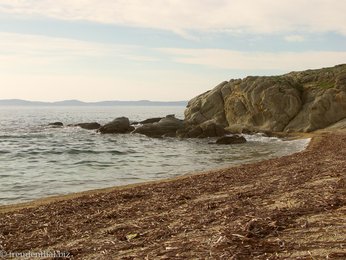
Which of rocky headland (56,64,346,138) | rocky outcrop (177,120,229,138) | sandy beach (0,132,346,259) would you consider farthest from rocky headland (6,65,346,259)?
rocky headland (56,64,346,138)

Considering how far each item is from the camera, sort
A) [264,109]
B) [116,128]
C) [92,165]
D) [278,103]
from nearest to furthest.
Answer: [92,165] → [278,103] → [264,109] → [116,128]

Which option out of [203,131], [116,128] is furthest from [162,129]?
[116,128]

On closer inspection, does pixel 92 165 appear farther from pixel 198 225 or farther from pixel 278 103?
pixel 278 103

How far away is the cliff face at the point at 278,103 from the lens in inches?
1994

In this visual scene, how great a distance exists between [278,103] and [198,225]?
49568 mm

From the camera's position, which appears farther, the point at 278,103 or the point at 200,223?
the point at 278,103

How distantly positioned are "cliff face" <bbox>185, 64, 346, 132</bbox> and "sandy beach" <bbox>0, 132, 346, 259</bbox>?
40548 millimetres

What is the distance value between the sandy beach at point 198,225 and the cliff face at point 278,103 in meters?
40.5

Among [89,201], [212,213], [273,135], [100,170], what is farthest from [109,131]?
[212,213]

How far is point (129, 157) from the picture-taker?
31688 mm

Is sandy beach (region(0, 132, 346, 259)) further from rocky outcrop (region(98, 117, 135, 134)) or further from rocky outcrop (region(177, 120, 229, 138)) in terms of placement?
rocky outcrop (region(98, 117, 135, 134))

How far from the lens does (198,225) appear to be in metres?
7.81

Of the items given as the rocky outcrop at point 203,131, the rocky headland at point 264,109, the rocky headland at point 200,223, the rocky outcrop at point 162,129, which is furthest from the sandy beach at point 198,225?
the rocky outcrop at point 162,129

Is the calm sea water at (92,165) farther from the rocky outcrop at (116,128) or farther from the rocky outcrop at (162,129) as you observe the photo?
the rocky outcrop at (116,128)
